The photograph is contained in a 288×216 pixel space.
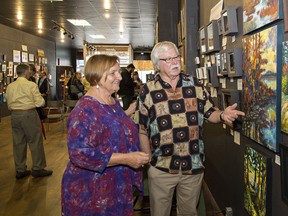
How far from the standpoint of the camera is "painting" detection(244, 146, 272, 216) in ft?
5.49

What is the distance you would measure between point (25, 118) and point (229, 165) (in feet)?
9.70

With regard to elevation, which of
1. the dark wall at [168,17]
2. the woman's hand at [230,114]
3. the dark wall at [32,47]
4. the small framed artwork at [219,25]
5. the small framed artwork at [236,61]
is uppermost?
the dark wall at [32,47]

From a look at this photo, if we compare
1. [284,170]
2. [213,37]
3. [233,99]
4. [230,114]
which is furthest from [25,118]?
[284,170]

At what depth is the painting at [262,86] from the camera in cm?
147

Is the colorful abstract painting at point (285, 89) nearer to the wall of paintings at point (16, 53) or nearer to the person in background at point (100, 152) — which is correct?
the person in background at point (100, 152)

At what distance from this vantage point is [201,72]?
336cm

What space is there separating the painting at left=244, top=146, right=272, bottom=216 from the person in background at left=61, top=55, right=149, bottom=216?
67 centimetres

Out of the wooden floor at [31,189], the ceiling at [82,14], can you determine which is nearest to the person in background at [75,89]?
the ceiling at [82,14]

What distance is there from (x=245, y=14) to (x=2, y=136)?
277 inches

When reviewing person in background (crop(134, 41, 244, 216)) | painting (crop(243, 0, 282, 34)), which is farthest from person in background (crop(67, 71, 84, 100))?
painting (crop(243, 0, 282, 34))

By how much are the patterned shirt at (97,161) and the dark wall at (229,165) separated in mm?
807

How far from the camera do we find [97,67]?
1.68 meters

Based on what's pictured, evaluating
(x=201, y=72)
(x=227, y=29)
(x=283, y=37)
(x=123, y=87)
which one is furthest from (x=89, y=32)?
(x=283, y=37)

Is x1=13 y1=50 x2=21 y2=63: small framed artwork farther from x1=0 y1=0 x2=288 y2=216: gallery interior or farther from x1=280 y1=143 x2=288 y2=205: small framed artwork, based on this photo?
x1=280 y1=143 x2=288 y2=205: small framed artwork
